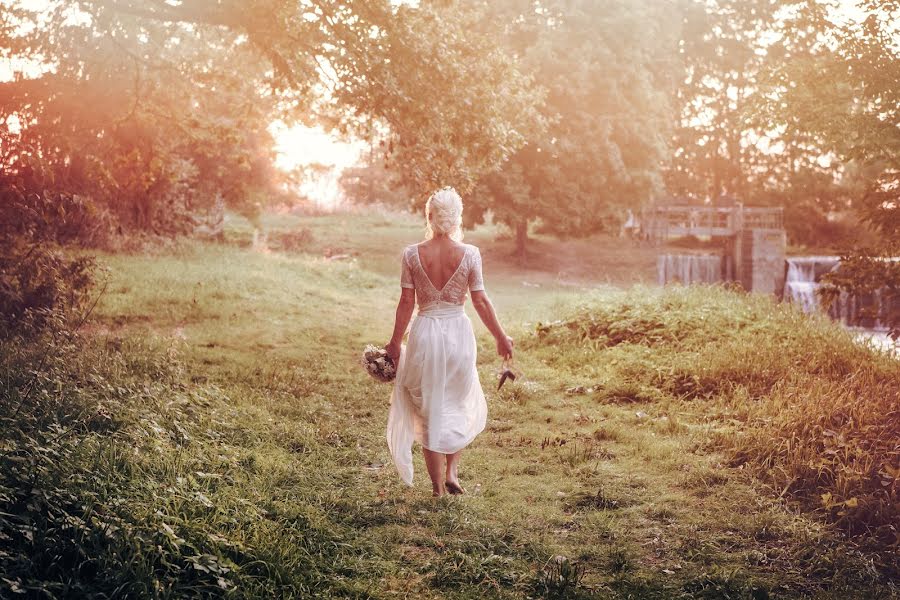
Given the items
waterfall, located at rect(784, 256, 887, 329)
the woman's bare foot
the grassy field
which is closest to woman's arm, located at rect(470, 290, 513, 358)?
the woman's bare foot

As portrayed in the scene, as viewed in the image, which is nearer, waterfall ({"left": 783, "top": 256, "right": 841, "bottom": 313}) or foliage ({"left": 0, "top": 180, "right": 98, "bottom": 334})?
foliage ({"left": 0, "top": 180, "right": 98, "bottom": 334})

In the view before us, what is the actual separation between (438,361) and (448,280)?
629mm

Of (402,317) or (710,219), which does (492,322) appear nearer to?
(402,317)

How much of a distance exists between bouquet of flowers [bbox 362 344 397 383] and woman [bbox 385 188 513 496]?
0.24 ft

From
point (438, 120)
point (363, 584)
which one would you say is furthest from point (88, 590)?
point (438, 120)

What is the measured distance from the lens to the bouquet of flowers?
615 cm

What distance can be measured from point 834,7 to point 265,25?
24.6 ft

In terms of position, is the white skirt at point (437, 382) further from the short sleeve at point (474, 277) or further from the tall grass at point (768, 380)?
the tall grass at point (768, 380)

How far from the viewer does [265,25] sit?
11.2m

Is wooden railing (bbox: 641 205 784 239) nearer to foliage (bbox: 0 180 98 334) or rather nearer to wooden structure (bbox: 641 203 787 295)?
wooden structure (bbox: 641 203 787 295)

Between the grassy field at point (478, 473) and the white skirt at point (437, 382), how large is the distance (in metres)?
0.43

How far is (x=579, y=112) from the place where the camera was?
30.0m

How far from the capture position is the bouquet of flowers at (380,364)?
615cm

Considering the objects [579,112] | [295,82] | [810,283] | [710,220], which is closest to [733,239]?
[710,220]
